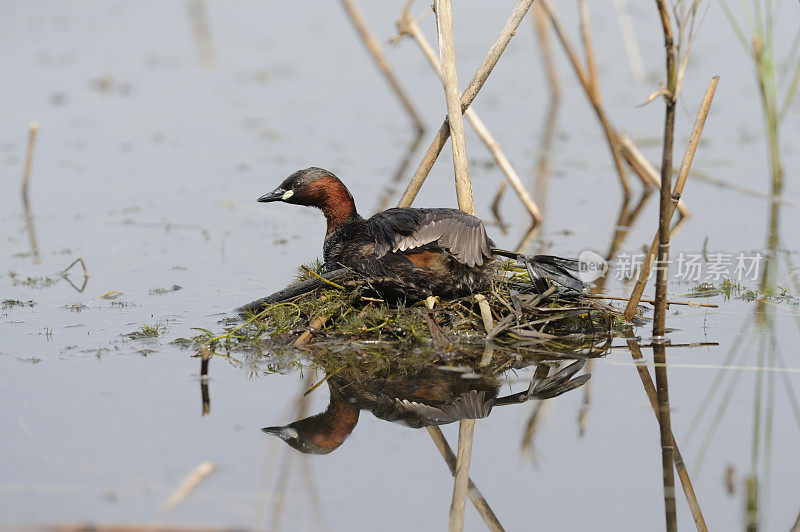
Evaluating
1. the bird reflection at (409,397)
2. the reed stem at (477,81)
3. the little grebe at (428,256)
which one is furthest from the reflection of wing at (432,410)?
the reed stem at (477,81)

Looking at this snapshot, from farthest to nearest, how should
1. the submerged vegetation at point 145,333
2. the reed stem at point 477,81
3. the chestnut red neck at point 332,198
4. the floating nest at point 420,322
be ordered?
the chestnut red neck at point 332,198
the reed stem at point 477,81
the submerged vegetation at point 145,333
the floating nest at point 420,322

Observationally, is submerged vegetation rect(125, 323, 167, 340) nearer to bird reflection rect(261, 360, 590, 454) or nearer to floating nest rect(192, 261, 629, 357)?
floating nest rect(192, 261, 629, 357)

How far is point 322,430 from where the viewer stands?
12.9 feet

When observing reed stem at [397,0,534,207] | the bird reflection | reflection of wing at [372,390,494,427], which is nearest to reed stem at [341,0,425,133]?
reed stem at [397,0,534,207]

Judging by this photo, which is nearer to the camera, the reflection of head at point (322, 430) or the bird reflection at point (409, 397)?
the reflection of head at point (322, 430)

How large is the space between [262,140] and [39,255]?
3888 millimetres

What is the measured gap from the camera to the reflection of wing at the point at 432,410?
13.2ft

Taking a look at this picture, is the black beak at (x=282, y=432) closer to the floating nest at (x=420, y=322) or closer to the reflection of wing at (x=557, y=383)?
the floating nest at (x=420, y=322)

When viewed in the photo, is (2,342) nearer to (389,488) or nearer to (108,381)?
(108,381)

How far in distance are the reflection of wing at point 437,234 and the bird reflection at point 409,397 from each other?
0.60m

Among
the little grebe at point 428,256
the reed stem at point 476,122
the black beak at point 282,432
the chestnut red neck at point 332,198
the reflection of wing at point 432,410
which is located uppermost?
the reed stem at point 476,122

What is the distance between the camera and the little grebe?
4770 millimetres

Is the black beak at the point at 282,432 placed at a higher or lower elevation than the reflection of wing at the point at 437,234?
lower

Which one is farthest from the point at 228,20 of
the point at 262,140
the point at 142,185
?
the point at 142,185
